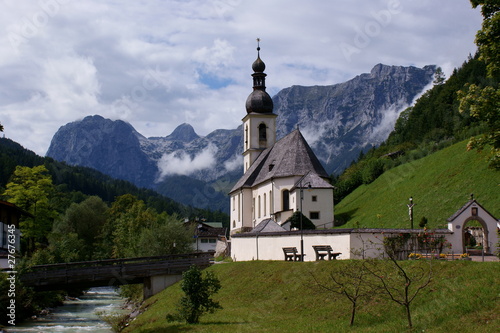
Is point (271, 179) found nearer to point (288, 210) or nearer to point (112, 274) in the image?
point (288, 210)

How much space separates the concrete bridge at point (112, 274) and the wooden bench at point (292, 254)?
42.3ft

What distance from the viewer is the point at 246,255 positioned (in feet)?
135

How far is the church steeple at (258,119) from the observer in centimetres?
7662

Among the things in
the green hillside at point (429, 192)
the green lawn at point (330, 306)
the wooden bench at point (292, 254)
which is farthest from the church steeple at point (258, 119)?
the green lawn at point (330, 306)

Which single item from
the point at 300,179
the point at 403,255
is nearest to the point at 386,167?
the point at 300,179

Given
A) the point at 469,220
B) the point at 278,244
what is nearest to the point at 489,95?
the point at 469,220

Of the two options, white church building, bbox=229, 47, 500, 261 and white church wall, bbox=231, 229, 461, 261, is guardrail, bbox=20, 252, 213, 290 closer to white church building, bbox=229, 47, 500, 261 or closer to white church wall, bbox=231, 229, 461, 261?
white church building, bbox=229, 47, 500, 261

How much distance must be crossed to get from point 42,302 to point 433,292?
3311 centimetres

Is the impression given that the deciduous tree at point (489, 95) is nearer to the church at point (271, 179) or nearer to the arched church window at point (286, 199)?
the church at point (271, 179)

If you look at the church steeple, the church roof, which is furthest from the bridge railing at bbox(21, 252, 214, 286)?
the church steeple

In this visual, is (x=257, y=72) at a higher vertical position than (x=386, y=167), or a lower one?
higher

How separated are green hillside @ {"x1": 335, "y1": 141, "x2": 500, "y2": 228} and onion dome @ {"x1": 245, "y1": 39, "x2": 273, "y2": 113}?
1665cm

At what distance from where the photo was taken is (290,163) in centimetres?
5884

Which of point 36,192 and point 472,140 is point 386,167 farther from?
point 472,140
